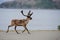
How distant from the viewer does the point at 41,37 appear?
1669mm

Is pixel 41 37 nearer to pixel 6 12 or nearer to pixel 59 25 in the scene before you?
pixel 59 25

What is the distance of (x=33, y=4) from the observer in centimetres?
168

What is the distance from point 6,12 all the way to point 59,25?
63cm

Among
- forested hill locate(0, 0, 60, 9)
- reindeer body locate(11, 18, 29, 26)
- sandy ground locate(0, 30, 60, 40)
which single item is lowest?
sandy ground locate(0, 30, 60, 40)

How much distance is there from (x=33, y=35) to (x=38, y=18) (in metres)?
0.20

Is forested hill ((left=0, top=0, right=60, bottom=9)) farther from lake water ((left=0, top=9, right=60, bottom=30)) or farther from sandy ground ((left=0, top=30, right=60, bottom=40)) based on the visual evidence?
sandy ground ((left=0, top=30, right=60, bottom=40))

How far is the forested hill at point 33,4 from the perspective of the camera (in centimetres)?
167

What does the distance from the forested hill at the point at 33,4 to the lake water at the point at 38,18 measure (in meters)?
0.05

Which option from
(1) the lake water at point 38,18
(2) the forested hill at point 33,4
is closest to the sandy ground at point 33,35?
(1) the lake water at point 38,18

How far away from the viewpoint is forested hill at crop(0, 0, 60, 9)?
1665 millimetres

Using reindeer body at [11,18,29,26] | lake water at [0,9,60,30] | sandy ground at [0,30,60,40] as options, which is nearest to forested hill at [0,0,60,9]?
lake water at [0,9,60,30]

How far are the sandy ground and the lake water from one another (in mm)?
57

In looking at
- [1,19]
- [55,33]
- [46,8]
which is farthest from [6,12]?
[55,33]

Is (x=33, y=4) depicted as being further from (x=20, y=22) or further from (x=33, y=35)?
(x=33, y=35)
